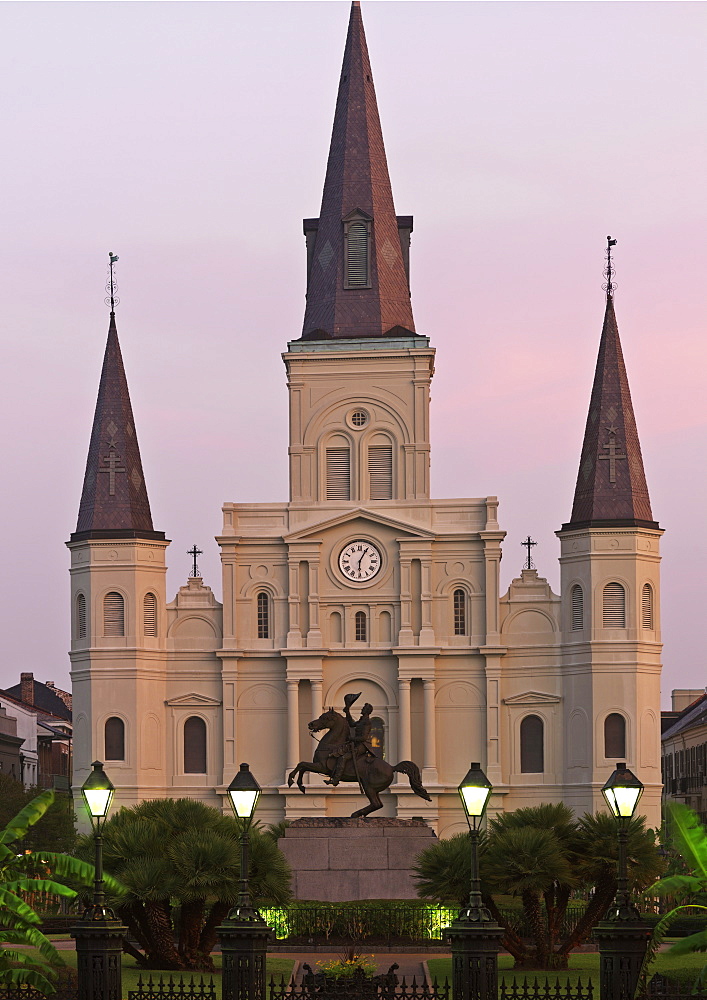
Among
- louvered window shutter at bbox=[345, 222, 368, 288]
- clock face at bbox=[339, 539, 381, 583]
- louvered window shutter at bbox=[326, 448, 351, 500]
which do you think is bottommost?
clock face at bbox=[339, 539, 381, 583]

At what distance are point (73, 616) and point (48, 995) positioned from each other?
6193 centimetres

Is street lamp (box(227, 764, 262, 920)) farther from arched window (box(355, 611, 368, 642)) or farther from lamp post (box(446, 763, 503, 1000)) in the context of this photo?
arched window (box(355, 611, 368, 642))

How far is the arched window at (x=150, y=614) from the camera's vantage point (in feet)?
309

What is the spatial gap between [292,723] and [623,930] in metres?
61.4

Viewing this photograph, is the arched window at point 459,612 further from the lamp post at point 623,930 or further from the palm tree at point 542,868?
the lamp post at point 623,930

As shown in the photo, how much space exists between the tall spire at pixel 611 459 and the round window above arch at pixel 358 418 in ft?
31.7

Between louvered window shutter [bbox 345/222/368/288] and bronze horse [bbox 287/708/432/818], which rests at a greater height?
louvered window shutter [bbox 345/222/368/288]

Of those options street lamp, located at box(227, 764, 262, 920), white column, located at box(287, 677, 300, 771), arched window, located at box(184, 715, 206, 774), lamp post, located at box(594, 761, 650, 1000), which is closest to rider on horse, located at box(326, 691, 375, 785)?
street lamp, located at box(227, 764, 262, 920)

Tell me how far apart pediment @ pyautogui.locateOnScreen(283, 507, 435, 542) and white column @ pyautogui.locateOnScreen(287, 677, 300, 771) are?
6.29 metres

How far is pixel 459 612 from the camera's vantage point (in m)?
93.1

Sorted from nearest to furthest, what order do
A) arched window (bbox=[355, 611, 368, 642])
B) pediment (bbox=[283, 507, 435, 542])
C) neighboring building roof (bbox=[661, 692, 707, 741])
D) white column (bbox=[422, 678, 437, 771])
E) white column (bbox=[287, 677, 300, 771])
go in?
white column (bbox=[422, 678, 437, 771]), white column (bbox=[287, 677, 300, 771]), pediment (bbox=[283, 507, 435, 542]), arched window (bbox=[355, 611, 368, 642]), neighboring building roof (bbox=[661, 692, 707, 741])

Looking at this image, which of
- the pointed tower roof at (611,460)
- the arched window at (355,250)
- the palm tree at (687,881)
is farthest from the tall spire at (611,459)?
the palm tree at (687,881)

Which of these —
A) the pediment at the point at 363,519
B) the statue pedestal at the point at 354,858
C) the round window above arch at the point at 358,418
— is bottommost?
the statue pedestal at the point at 354,858

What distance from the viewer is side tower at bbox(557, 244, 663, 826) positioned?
8950 centimetres
